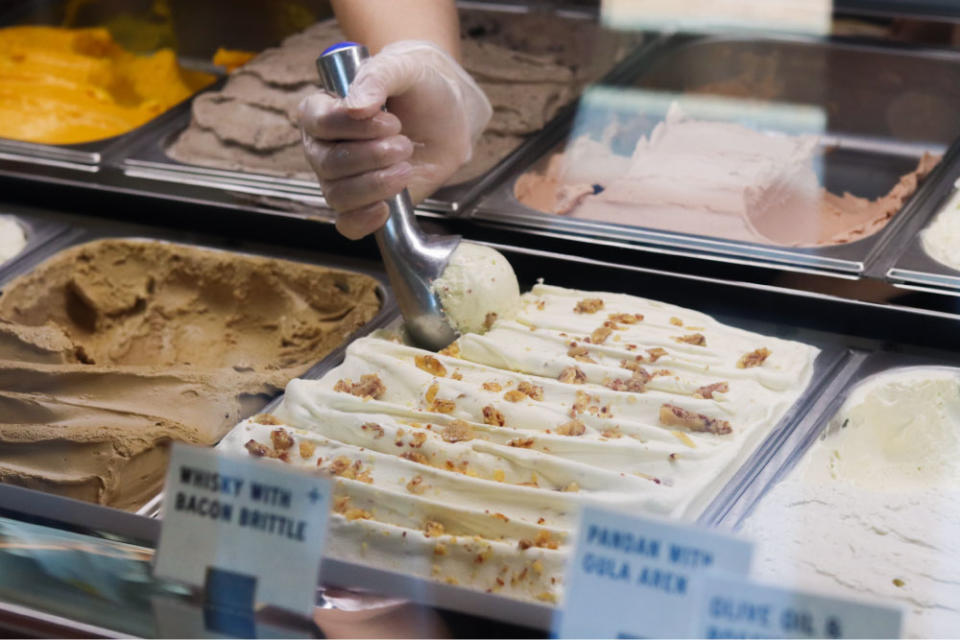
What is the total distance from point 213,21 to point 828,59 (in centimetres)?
169

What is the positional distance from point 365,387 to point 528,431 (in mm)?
268

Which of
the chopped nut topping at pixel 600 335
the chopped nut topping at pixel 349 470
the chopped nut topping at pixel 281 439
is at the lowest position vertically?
the chopped nut topping at pixel 349 470

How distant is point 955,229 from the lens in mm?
1841

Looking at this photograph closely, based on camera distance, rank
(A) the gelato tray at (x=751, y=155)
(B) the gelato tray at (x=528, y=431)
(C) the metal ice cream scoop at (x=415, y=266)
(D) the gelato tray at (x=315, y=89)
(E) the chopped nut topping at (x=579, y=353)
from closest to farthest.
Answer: (B) the gelato tray at (x=528, y=431) < (E) the chopped nut topping at (x=579, y=353) < (C) the metal ice cream scoop at (x=415, y=266) < (A) the gelato tray at (x=751, y=155) < (D) the gelato tray at (x=315, y=89)

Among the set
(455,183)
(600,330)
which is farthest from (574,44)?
(600,330)

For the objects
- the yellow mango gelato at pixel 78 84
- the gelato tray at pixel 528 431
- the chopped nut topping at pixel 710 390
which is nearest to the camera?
the gelato tray at pixel 528 431

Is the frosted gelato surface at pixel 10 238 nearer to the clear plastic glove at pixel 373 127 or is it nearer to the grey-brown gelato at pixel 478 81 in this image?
the grey-brown gelato at pixel 478 81

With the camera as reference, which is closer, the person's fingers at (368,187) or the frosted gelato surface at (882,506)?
the frosted gelato surface at (882,506)

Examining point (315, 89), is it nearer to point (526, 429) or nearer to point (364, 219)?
point (364, 219)

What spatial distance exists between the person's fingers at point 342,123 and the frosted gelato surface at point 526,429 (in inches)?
12.6

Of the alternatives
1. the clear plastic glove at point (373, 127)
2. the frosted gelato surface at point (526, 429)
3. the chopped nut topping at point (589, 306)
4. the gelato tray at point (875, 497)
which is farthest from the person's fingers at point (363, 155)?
the gelato tray at point (875, 497)

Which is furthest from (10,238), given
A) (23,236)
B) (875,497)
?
(875,497)

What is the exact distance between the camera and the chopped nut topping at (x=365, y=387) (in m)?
1.56

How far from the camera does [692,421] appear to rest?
1.44 meters
